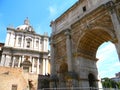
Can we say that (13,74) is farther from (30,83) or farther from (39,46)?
(39,46)

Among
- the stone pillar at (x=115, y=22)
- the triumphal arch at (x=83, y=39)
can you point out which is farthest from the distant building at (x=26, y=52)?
the stone pillar at (x=115, y=22)

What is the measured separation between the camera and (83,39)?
14.5 m

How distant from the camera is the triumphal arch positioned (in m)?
11.9

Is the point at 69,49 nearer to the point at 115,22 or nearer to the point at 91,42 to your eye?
the point at 91,42

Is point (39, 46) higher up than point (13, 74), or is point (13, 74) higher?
point (39, 46)

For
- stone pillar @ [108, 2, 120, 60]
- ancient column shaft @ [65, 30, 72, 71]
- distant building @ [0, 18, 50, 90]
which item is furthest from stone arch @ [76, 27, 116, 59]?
distant building @ [0, 18, 50, 90]

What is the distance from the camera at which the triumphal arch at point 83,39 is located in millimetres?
11945

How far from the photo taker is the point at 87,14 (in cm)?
1423

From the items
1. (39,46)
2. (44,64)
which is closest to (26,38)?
(39,46)

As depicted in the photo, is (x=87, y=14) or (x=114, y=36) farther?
(x=87, y=14)

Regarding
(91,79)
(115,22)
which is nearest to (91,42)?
(91,79)

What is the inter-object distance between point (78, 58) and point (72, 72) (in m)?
1.69

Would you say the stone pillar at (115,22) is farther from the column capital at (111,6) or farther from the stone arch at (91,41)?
the stone arch at (91,41)

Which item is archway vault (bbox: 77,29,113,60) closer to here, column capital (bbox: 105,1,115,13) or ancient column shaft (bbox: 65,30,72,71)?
ancient column shaft (bbox: 65,30,72,71)
